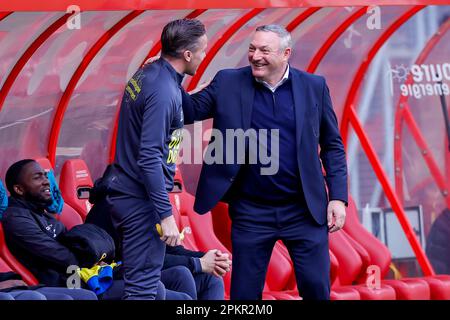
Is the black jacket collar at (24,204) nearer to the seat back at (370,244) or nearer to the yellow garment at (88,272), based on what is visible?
the yellow garment at (88,272)

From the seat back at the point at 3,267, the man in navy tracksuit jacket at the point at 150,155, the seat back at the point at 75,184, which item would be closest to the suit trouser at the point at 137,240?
the man in navy tracksuit jacket at the point at 150,155

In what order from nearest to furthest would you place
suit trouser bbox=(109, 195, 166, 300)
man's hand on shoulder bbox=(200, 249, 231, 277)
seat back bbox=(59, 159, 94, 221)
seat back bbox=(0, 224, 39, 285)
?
suit trouser bbox=(109, 195, 166, 300) < man's hand on shoulder bbox=(200, 249, 231, 277) < seat back bbox=(0, 224, 39, 285) < seat back bbox=(59, 159, 94, 221)

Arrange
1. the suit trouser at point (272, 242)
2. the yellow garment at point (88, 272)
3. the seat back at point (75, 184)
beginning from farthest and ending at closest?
1. the seat back at point (75, 184)
2. the yellow garment at point (88, 272)
3. the suit trouser at point (272, 242)

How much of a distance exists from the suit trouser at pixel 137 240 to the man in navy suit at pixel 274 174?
13.0 inches

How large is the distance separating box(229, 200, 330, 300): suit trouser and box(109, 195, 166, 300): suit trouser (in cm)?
41

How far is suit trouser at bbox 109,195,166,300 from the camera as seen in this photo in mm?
8070

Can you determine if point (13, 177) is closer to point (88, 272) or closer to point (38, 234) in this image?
point (38, 234)

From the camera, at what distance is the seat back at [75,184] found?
10273mm

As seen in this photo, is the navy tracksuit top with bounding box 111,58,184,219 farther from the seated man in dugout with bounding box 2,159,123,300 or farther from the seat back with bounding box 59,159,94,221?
the seat back with bounding box 59,159,94,221

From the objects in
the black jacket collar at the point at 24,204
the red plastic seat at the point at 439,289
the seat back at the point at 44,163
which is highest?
the seat back at the point at 44,163

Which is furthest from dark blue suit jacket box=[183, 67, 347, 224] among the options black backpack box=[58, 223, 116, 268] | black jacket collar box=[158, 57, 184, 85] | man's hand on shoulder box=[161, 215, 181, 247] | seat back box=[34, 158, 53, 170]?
seat back box=[34, 158, 53, 170]
